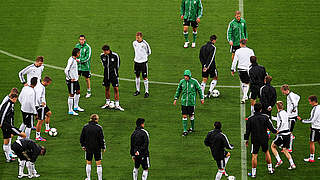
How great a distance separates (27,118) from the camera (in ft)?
69.1

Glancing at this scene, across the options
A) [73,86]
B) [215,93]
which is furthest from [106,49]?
[215,93]

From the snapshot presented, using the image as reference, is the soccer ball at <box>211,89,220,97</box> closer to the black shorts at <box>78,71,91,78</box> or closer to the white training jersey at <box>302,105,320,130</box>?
the black shorts at <box>78,71,91,78</box>

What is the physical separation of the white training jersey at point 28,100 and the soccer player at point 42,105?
0.40 metres

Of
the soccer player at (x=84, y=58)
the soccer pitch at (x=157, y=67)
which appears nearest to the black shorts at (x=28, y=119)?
the soccer pitch at (x=157, y=67)

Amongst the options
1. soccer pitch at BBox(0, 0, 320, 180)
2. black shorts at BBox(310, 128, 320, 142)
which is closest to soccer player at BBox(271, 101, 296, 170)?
soccer pitch at BBox(0, 0, 320, 180)

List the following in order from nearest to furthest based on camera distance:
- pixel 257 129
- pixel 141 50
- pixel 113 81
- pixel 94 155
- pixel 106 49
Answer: pixel 94 155 < pixel 257 129 < pixel 106 49 < pixel 113 81 < pixel 141 50

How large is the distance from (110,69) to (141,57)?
55.8 inches

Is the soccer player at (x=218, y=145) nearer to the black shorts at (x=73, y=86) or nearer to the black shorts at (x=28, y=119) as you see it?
the black shorts at (x=28, y=119)

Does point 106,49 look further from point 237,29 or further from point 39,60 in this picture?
point 237,29

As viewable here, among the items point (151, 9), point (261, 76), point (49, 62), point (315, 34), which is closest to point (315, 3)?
point (315, 34)

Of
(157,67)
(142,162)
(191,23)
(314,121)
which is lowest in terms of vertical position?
(142,162)

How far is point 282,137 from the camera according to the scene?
20.5m

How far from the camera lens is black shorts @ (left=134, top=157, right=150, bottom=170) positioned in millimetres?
19266

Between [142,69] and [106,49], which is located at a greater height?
[106,49]
